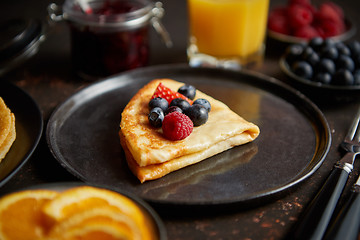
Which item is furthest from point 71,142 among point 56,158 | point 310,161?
point 310,161

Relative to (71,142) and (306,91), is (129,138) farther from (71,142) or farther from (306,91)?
A: (306,91)

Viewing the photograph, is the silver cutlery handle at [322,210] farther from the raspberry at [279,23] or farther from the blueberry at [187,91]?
the raspberry at [279,23]

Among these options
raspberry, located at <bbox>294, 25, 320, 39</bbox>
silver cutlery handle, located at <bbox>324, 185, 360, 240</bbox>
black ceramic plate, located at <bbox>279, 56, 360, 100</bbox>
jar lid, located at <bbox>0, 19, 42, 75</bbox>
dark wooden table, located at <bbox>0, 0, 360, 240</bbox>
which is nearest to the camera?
silver cutlery handle, located at <bbox>324, 185, 360, 240</bbox>

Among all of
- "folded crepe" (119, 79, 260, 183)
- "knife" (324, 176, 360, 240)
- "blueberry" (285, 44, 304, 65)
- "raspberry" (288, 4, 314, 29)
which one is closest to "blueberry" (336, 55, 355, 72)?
"blueberry" (285, 44, 304, 65)

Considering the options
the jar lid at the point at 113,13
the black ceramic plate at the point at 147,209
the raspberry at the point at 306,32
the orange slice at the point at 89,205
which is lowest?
the black ceramic plate at the point at 147,209

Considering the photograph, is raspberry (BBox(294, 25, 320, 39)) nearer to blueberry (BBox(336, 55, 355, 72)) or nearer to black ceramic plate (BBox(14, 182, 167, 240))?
blueberry (BBox(336, 55, 355, 72))

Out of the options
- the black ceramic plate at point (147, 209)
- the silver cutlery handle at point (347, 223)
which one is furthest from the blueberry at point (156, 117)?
the silver cutlery handle at point (347, 223)

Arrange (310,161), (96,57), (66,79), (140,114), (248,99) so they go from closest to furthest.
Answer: (310,161)
(140,114)
(248,99)
(96,57)
(66,79)
